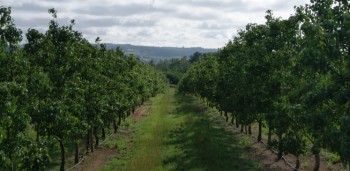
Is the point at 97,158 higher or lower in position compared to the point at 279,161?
lower

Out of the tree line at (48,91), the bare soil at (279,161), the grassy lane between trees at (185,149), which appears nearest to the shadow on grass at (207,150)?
the grassy lane between trees at (185,149)

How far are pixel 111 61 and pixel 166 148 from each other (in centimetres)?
1141

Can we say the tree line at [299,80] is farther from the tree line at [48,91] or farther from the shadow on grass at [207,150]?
the tree line at [48,91]

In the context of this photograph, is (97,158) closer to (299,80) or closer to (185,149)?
(185,149)

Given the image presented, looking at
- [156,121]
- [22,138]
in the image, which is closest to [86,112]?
[22,138]

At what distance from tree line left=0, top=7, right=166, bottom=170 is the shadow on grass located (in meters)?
7.66

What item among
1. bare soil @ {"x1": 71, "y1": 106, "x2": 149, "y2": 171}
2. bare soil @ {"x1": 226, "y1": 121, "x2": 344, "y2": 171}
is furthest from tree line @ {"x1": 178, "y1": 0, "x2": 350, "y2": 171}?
bare soil @ {"x1": 71, "y1": 106, "x2": 149, "y2": 171}

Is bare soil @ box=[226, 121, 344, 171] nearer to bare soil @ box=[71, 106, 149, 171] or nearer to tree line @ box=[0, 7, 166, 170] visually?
bare soil @ box=[71, 106, 149, 171]

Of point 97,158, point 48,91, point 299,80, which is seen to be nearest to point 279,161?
point 299,80

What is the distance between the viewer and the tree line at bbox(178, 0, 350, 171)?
15.2 meters

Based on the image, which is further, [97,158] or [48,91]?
[97,158]

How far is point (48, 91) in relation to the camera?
2395 cm

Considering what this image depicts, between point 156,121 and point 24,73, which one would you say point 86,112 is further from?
point 156,121

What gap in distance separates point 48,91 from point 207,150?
1978 centimetres
